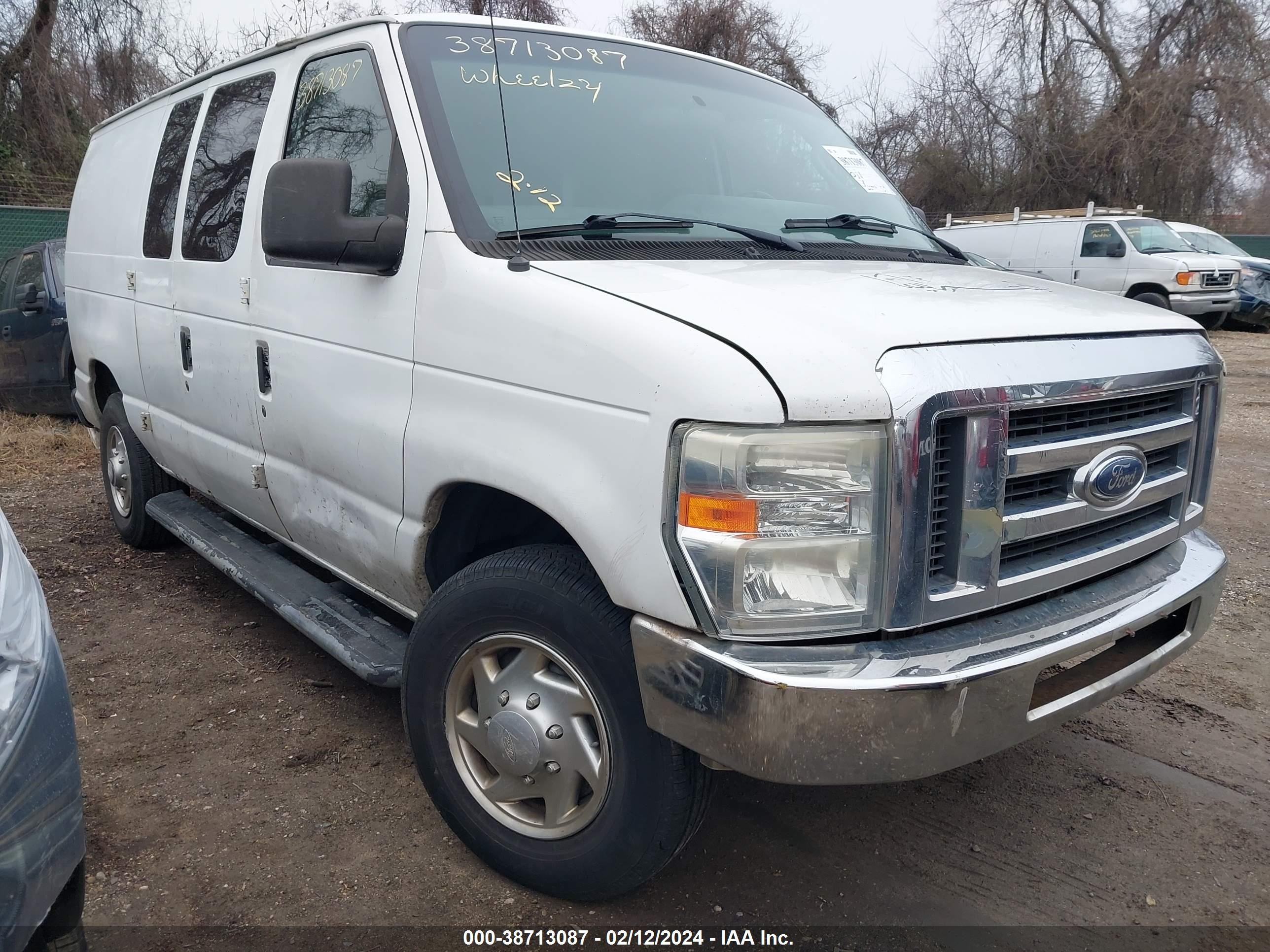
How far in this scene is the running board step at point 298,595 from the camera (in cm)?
293

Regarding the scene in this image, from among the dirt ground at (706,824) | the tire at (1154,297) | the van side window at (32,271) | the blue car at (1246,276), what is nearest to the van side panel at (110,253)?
the dirt ground at (706,824)

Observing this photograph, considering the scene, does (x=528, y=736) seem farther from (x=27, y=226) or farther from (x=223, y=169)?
(x=27, y=226)

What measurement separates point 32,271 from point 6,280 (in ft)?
1.91

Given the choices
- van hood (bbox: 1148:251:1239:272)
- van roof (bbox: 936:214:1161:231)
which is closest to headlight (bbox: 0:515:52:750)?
van hood (bbox: 1148:251:1239:272)

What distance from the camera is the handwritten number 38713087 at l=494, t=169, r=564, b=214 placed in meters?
2.62

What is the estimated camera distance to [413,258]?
102 inches

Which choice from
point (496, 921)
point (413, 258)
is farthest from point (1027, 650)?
point (413, 258)

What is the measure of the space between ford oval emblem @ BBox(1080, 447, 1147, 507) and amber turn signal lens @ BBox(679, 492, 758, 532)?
33.1 inches

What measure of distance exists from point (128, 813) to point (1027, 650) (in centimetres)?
247

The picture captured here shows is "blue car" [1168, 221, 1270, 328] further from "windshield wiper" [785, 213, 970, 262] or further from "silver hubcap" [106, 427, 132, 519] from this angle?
"silver hubcap" [106, 427, 132, 519]

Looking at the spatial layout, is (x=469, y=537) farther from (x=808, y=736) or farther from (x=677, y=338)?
(x=808, y=736)

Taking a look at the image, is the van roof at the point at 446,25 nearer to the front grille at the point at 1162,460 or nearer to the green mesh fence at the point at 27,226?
the front grille at the point at 1162,460

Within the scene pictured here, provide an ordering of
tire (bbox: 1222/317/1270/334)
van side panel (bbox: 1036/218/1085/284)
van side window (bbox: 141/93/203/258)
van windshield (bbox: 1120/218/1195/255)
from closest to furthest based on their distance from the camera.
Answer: van side window (bbox: 141/93/203/258), van windshield (bbox: 1120/218/1195/255), van side panel (bbox: 1036/218/1085/284), tire (bbox: 1222/317/1270/334)

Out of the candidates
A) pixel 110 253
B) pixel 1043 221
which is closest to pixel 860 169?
pixel 110 253
